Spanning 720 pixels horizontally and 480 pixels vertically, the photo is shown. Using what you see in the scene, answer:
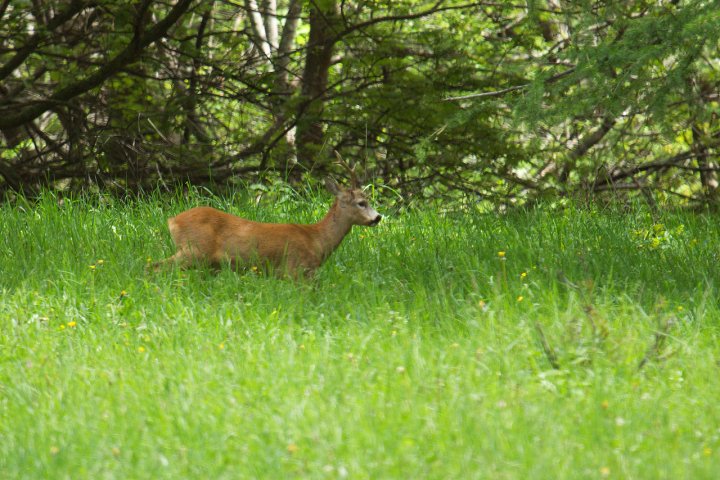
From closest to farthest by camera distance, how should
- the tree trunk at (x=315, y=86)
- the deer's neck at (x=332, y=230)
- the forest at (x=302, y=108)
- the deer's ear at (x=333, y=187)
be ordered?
the deer's neck at (x=332, y=230), the deer's ear at (x=333, y=187), the forest at (x=302, y=108), the tree trunk at (x=315, y=86)

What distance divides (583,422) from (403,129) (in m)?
7.01

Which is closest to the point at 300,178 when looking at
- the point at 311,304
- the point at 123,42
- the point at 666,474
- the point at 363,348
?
the point at 123,42

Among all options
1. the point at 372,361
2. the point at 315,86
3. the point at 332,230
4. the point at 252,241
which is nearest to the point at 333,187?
the point at 332,230

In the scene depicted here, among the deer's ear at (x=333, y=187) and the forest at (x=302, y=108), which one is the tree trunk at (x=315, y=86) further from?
the deer's ear at (x=333, y=187)

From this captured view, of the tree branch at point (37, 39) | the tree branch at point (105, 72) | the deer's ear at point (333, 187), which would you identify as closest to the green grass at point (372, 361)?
the deer's ear at point (333, 187)

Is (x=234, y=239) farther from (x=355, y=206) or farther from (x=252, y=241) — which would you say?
(x=355, y=206)

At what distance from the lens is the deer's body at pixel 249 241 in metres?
6.88

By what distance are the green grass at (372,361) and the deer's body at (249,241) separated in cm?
20

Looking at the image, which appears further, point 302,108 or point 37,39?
point 302,108

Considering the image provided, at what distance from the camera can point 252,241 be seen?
23.0 ft

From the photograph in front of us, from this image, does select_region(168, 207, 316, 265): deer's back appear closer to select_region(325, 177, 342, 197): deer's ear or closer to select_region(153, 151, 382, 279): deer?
select_region(153, 151, 382, 279): deer

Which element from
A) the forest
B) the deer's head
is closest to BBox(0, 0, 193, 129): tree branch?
the forest

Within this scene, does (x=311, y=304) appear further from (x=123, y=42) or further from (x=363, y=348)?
(x=123, y=42)

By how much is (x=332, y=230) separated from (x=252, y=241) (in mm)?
666
